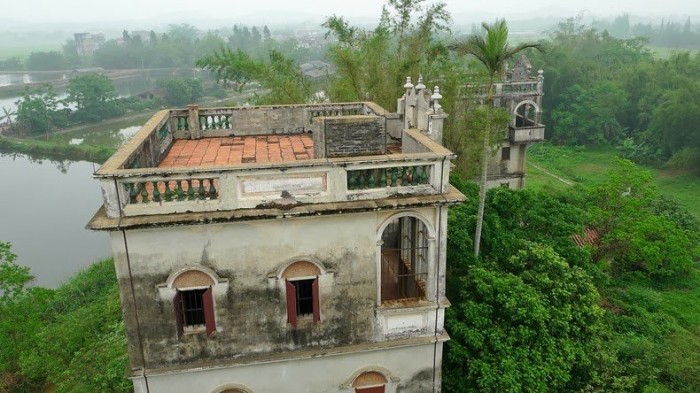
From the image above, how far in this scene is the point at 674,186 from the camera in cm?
3775

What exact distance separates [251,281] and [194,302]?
3.36ft

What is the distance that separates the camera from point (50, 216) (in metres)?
38.2

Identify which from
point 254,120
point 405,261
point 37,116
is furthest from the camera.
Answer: point 37,116

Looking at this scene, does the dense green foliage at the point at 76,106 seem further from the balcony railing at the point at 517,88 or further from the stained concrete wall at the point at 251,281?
the stained concrete wall at the point at 251,281

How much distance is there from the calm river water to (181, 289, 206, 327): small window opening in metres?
23.9

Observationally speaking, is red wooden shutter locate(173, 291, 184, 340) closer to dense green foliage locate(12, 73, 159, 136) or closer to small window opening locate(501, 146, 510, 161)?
small window opening locate(501, 146, 510, 161)

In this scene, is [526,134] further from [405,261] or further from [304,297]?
[304,297]

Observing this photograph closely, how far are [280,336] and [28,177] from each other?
4760 centimetres

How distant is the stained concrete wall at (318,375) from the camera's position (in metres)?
9.09

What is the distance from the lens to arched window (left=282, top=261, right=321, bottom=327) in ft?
29.1

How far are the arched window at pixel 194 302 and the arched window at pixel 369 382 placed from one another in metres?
2.77

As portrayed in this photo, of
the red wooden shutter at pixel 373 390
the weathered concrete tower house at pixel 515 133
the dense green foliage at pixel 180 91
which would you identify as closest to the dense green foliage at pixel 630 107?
the weathered concrete tower house at pixel 515 133

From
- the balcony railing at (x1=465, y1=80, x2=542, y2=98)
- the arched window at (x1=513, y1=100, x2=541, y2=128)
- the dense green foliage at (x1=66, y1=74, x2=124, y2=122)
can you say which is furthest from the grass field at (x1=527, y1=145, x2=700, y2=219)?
the dense green foliage at (x1=66, y1=74, x2=124, y2=122)

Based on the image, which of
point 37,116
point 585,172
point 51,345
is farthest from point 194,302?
point 37,116
